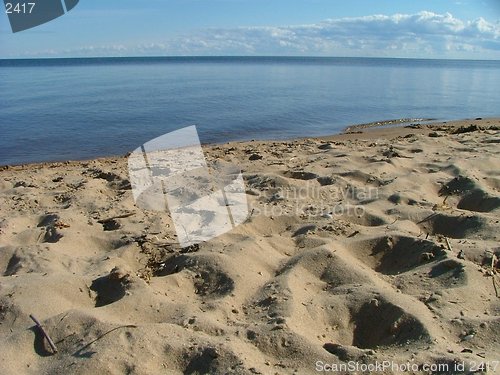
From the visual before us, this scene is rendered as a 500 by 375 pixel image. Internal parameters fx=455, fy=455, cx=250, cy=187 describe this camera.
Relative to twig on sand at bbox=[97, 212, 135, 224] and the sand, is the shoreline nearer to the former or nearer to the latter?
the sand

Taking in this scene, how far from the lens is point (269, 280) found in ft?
9.13

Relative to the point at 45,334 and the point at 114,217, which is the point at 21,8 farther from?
the point at 45,334

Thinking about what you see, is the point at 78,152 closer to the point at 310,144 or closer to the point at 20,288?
the point at 310,144

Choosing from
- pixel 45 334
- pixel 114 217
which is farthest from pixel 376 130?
pixel 45 334

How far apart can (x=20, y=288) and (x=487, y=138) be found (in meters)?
6.52

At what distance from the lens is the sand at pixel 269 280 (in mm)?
2062

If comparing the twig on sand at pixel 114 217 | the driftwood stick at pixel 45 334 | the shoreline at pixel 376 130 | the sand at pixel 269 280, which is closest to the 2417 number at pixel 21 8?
the sand at pixel 269 280

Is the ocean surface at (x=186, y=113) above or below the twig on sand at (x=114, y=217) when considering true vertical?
below

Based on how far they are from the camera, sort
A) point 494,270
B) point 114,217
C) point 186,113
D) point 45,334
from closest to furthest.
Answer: point 45,334 → point 494,270 → point 114,217 → point 186,113

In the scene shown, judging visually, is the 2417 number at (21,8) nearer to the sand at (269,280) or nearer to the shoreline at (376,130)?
the sand at (269,280)

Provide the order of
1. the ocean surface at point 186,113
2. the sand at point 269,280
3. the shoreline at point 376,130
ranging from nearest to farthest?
the sand at point 269,280, the shoreline at point 376,130, the ocean surface at point 186,113

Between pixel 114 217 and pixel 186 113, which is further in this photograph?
pixel 186 113

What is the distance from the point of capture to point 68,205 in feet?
13.9

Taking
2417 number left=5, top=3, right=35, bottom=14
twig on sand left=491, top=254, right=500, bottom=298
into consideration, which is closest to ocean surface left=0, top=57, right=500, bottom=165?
2417 number left=5, top=3, right=35, bottom=14
